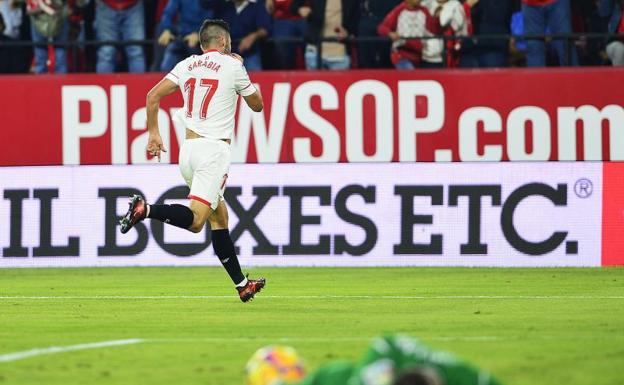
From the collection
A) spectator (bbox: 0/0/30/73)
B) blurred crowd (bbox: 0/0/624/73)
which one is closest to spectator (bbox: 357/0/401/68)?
blurred crowd (bbox: 0/0/624/73)

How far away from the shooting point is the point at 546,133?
2138cm

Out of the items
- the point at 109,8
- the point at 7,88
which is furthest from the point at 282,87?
the point at 7,88

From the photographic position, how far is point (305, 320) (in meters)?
11.8

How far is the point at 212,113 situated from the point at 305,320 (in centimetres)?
255

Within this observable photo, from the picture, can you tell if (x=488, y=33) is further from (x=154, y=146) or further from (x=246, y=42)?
(x=154, y=146)

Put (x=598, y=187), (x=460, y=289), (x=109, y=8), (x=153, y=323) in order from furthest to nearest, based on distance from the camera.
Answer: (x=109, y=8)
(x=598, y=187)
(x=460, y=289)
(x=153, y=323)

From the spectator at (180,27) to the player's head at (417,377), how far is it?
51.0 ft

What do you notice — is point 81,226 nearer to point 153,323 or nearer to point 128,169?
point 128,169

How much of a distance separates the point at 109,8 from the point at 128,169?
280cm

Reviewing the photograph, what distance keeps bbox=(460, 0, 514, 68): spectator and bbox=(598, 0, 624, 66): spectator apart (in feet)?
4.27

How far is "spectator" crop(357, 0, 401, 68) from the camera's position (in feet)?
69.5

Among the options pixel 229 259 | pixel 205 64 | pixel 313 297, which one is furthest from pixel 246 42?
pixel 229 259

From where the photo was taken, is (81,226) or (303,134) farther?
(303,134)

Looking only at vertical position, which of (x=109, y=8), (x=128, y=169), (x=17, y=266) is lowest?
(x=17, y=266)
